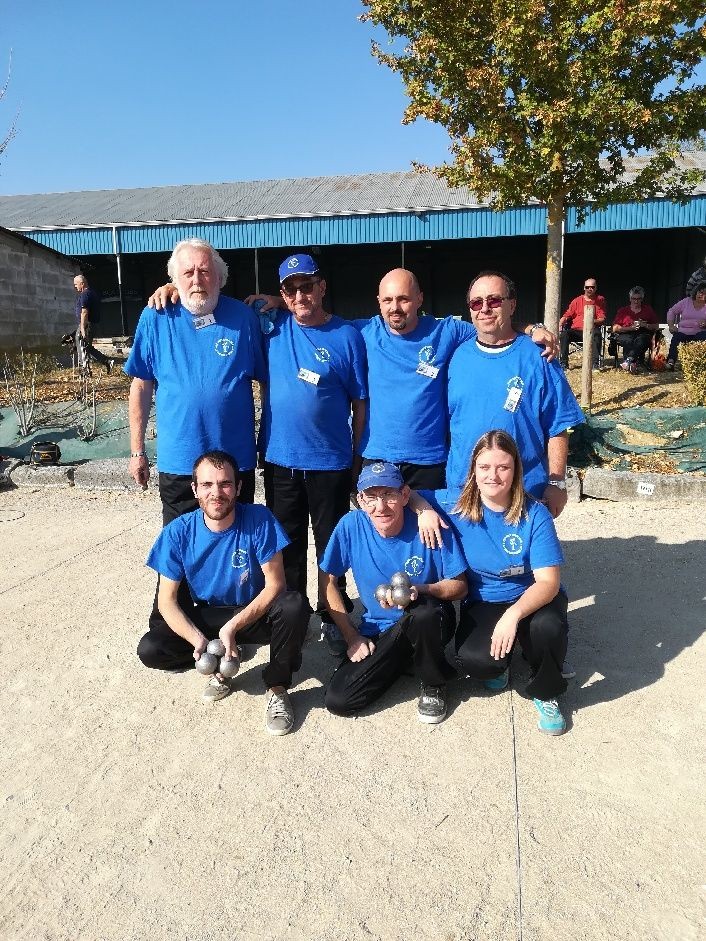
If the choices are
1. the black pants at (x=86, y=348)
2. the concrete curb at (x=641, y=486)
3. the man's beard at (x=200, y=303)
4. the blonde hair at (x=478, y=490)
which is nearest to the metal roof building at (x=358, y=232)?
the black pants at (x=86, y=348)

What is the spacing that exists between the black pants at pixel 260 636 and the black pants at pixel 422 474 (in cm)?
83

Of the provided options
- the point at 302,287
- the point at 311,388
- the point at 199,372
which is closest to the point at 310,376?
the point at 311,388

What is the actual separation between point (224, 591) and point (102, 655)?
999 mm

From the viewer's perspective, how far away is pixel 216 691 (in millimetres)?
3291

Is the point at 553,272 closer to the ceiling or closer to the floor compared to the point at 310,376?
closer to the ceiling

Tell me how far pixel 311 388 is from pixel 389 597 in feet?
3.59

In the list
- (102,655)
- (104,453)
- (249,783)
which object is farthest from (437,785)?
(104,453)

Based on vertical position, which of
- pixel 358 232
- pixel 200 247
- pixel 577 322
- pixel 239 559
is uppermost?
pixel 358 232

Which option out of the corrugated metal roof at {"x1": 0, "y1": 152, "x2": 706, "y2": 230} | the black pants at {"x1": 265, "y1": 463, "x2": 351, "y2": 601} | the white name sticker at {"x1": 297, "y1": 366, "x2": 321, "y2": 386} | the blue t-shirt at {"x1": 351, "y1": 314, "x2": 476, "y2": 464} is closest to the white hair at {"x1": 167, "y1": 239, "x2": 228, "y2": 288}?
the white name sticker at {"x1": 297, "y1": 366, "x2": 321, "y2": 386}

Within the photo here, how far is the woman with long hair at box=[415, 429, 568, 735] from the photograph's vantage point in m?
2.94

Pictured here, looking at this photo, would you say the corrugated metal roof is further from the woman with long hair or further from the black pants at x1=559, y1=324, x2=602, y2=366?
the woman with long hair

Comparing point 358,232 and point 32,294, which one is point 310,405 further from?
point 358,232

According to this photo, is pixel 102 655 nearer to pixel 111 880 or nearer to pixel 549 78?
pixel 111 880

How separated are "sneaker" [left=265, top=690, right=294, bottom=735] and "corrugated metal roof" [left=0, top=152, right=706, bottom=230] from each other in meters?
17.6
